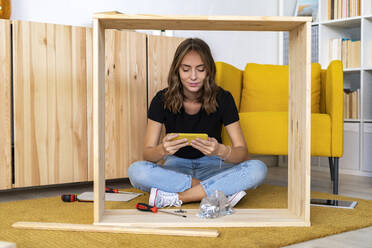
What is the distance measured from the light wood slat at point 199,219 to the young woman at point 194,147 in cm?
15

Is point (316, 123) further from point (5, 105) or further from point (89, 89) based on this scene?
point (5, 105)

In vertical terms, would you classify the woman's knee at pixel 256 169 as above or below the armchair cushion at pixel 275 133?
below

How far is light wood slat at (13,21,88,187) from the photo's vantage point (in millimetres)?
1925

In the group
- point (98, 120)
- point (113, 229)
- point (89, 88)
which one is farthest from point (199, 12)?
point (113, 229)

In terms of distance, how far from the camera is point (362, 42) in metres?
2.87

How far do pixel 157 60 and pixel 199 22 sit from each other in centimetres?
97

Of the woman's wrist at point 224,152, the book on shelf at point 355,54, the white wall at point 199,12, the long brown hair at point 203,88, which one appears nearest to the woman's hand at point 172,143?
the woman's wrist at point 224,152

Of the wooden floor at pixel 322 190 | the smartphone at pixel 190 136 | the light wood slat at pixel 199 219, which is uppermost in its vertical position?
the smartphone at pixel 190 136

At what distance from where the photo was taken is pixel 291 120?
152cm

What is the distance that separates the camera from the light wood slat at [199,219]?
1351 mm

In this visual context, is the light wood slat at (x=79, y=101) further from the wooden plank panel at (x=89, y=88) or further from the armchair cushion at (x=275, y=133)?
the armchair cushion at (x=275, y=133)

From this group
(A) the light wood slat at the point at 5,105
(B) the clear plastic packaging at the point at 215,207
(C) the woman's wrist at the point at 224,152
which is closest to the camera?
(B) the clear plastic packaging at the point at 215,207

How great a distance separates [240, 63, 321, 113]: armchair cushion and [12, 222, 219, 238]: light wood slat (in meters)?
1.39

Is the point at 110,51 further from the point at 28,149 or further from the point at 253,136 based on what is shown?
the point at 253,136
